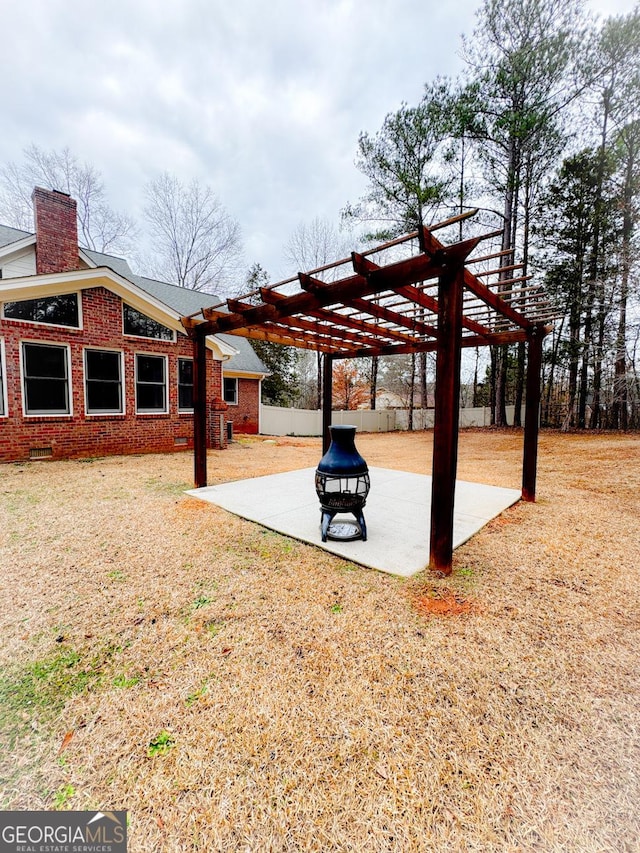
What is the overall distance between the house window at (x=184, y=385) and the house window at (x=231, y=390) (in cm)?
451

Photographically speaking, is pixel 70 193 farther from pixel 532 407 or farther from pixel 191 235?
pixel 532 407

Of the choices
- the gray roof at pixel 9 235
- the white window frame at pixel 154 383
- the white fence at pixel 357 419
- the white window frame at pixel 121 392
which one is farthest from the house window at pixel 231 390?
the gray roof at pixel 9 235

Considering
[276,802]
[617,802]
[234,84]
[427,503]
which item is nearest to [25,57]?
[234,84]

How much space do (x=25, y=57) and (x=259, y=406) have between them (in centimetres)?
1147

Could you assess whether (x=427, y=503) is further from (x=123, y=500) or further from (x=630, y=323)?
(x=630, y=323)

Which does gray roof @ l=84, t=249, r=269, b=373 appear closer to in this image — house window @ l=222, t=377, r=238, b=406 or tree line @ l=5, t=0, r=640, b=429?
house window @ l=222, t=377, r=238, b=406

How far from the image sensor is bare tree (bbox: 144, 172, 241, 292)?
2045 cm

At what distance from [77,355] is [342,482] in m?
7.51

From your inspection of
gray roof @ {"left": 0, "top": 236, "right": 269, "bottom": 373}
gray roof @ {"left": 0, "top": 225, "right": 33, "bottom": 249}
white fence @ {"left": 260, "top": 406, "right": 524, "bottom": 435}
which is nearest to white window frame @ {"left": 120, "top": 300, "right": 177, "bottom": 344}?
gray roof @ {"left": 0, "top": 236, "right": 269, "bottom": 373}

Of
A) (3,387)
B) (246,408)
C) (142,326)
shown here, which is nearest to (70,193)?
(246,408)

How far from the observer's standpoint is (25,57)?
834cm
